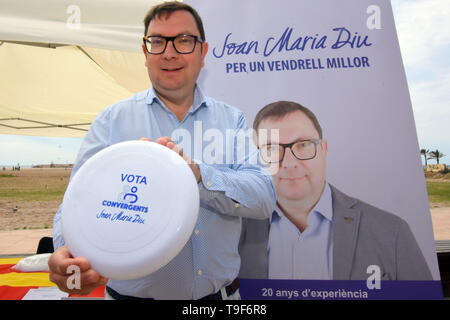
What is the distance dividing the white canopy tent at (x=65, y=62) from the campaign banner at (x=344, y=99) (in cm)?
65

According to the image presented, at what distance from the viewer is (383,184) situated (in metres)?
2.08

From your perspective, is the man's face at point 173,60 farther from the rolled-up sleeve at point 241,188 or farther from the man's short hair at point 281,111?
the man's short hair at point 281,111

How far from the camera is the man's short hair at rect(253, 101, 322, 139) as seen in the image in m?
2.10

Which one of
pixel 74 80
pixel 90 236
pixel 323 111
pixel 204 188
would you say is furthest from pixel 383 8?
pixel 74 80

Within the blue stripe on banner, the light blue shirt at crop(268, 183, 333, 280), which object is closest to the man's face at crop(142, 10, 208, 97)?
the light blue shirt at crop(268, 183, 333, 280)

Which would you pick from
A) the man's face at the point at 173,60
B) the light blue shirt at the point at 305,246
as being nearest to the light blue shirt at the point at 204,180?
the man's face at the point at 173,60

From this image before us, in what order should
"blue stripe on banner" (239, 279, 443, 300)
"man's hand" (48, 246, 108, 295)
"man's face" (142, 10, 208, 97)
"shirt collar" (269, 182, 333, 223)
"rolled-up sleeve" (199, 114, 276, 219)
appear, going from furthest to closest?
"shirt collar" (269, 182, 333, 223)
"blue stripe on banner" (239, 279, 443, 300)
"man's face" (142, 10, 208, 97)
"rolled-up sleeve" (199, 114, 276, 219)
"man's hand" (48, 246, 108, 295)

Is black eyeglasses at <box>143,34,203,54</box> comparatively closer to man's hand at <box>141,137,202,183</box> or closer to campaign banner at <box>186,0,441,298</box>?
man's hand at <box>141,137,202,183</box>

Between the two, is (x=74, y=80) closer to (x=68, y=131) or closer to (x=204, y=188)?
(x=68, y=131)

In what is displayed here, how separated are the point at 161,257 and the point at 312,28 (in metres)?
1.88

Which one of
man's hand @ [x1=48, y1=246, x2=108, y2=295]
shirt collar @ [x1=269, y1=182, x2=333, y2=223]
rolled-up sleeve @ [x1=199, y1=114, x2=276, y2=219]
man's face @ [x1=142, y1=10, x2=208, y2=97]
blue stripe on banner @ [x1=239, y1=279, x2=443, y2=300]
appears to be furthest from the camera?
shirt collar @ [x1=269, y1=182, x2=333, y2=223]

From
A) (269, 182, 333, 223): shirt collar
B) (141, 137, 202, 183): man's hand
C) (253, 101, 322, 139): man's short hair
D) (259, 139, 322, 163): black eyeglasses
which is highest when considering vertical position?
(253, 101, 322, 139): man's short hair

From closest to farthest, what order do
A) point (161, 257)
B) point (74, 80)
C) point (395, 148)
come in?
point (161, 257) → point (395, 148) → point (74, 80)

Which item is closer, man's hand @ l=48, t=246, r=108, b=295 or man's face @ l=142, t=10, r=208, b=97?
man's hand @ l=48, t=246, r=108, b=295
